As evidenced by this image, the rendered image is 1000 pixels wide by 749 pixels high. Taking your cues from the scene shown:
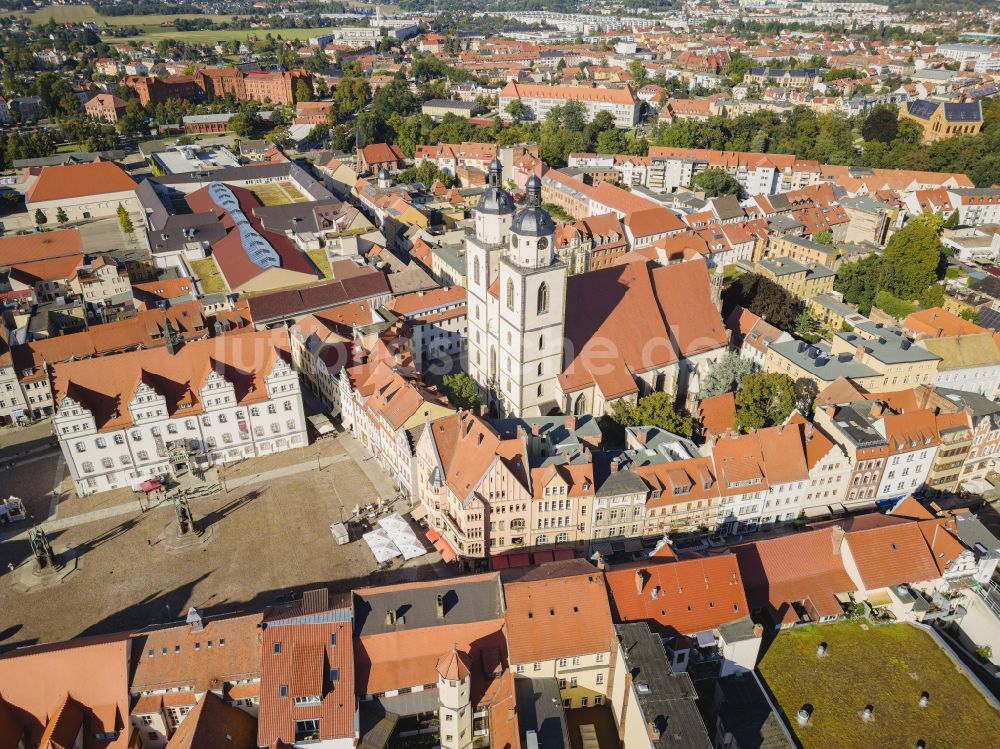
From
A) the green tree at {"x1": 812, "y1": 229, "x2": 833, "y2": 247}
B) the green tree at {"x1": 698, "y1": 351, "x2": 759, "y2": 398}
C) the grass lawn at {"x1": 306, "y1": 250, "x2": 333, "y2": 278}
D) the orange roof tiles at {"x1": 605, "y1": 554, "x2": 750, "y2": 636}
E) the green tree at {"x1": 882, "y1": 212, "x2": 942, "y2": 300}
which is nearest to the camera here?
the orange roof tiles at {"x1": 605, "y1": 554, "x2": 750, "y2": 636}

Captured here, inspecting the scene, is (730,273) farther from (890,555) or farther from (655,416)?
(890,555)

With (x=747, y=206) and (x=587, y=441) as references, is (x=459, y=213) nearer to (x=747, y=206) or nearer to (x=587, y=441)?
(x=747, y=206)

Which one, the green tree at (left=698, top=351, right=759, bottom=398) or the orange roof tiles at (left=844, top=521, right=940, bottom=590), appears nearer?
the orange roof tiles at (left=844, top=521, right=940, bottom=590)

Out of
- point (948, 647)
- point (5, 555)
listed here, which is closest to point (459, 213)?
point (5, 555)

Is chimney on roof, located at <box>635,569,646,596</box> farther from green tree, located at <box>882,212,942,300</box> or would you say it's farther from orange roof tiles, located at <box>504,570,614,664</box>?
green tree, located at <box>882,212,942,300</box>

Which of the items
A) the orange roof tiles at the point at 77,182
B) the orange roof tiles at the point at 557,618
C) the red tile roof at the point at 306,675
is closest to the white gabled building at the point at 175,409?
the red tile roof at the point at 306,675

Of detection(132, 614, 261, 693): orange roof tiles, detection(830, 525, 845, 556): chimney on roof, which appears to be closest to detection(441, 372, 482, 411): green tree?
detection(132, 614, 261, 693): orange roof tiles

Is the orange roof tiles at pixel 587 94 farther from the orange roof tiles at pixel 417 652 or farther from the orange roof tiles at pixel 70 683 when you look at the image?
the orange roof tiles at pixel 70 683

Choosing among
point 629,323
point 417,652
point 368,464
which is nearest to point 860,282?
point 629,323
